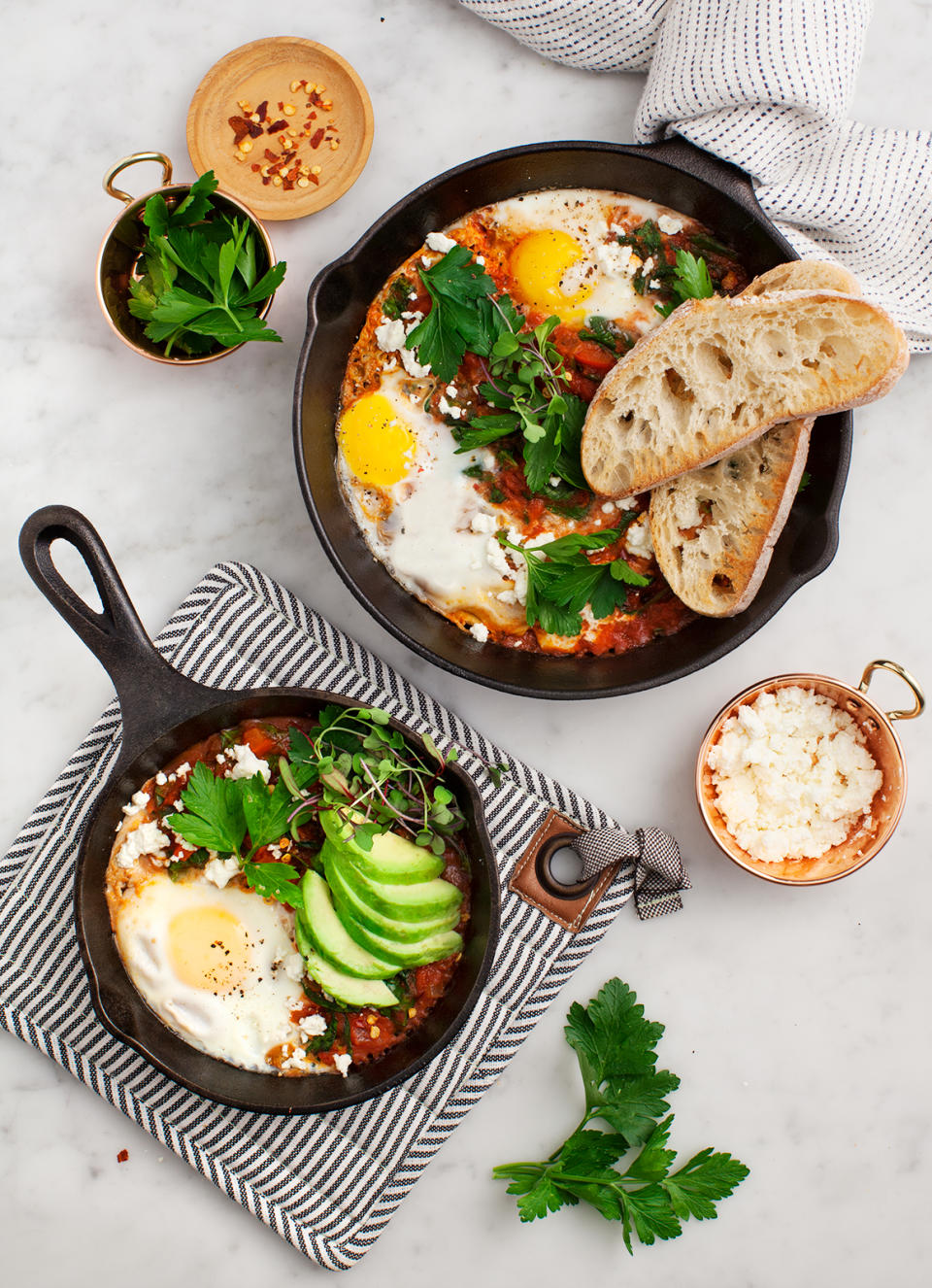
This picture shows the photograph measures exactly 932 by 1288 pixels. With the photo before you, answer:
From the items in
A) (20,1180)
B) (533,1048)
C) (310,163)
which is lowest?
(20,1180)

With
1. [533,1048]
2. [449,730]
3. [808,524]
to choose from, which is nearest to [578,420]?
[808,524]

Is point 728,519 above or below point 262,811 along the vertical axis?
above

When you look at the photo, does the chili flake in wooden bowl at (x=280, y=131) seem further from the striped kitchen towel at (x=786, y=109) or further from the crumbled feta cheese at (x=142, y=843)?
the crumbled feta cheese at (x=142, y=843)

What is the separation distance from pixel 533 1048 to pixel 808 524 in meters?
1.89

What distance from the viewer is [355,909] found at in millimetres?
2760

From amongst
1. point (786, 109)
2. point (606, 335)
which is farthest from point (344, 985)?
point (786, 109)

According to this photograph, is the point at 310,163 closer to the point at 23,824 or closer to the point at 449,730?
the point at 449,730

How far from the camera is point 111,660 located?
2871 millimetres

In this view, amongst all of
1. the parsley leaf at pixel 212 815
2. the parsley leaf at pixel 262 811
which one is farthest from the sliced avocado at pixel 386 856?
the parsley leaf at pixel 212 815

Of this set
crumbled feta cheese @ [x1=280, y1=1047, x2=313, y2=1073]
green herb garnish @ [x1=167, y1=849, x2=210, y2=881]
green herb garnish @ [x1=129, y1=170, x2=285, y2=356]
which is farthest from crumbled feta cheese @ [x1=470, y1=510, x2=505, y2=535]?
crumbled feta cheese @ [x1=280, y1=1047, x2=313, y2=1073]

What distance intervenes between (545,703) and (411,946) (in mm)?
956

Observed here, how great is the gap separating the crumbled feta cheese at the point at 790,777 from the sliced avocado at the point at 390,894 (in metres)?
0.98

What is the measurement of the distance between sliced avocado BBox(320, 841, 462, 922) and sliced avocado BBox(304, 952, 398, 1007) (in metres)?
0.21

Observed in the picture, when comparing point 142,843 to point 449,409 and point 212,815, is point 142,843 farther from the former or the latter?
point 449,409
